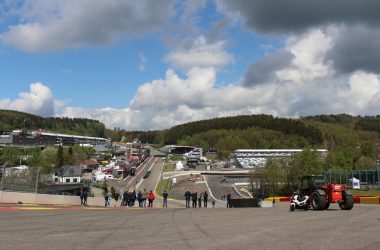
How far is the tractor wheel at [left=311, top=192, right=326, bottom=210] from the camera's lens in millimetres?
23812

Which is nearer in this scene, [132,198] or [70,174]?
[132,198]

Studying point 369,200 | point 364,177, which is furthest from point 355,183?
point 369,200

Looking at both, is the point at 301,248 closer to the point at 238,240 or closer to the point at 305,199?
the point at 238,240

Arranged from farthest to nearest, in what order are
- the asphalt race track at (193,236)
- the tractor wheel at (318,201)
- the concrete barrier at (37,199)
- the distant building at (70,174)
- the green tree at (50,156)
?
1. the green tree at (50,156)
2. the distant building at (70,174)
3. the concrete barrier at (37,199)
4. the tractor wheel at (318,201)
5. the asphalt race track at (193,236)

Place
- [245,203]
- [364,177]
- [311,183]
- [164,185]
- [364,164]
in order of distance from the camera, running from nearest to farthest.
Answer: [311,183] → [245,203] → [364,177] → [364,164] → [164,185]

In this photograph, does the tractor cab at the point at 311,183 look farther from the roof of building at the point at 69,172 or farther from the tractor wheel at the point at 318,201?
the roof of building at the point at 69,172

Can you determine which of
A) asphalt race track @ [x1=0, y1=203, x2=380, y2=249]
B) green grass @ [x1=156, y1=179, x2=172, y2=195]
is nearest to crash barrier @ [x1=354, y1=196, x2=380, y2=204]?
asphalt race track @ [x1=0, y1=203, x2=380, y2=249]

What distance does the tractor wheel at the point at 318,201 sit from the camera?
23.8 m

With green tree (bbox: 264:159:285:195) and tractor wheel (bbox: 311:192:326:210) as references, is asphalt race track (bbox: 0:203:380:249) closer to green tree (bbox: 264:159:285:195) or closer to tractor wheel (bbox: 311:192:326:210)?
tractor wheel (bbox: 311:192:326:210)

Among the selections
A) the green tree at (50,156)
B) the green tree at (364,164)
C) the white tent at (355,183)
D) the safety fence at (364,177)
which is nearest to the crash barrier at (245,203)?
the white tent at (355,183)

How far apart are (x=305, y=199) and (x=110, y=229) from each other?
14.1 m

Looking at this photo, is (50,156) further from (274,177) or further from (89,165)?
(274,177)

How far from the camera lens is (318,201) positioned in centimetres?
2391

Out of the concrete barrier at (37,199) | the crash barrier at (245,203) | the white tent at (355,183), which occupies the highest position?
the white tent at (355,183)
